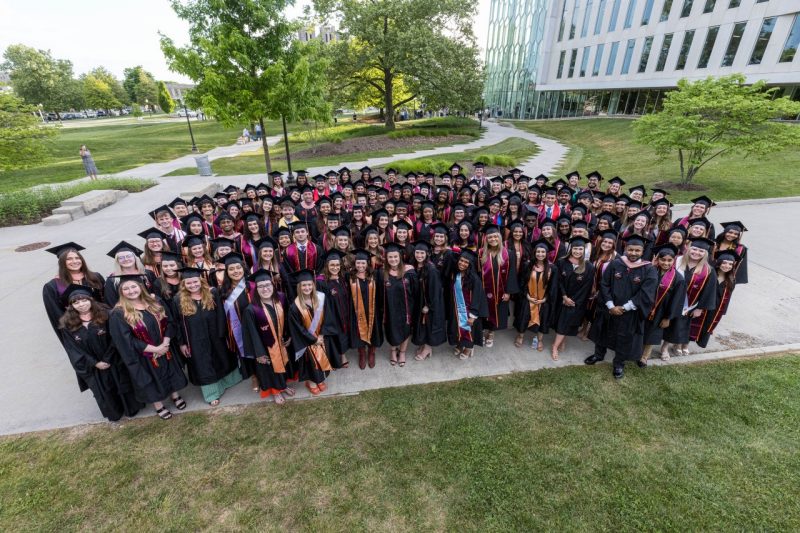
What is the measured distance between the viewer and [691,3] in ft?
84.6

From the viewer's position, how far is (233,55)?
10.8m

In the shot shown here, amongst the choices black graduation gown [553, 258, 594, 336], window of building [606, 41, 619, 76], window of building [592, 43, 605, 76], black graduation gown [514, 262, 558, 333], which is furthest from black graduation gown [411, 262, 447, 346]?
window of building [592, 43, 605, 76]

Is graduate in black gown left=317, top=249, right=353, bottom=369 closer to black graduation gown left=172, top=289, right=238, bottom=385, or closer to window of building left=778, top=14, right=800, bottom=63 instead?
black graduation gown left=172, top=289, right=238, bottom=385

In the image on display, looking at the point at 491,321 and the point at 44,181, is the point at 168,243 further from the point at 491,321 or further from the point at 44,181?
the point at 44,181

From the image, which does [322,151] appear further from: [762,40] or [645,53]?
[762,40]

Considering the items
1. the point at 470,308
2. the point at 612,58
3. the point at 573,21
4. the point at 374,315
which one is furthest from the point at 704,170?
the point at 573,21

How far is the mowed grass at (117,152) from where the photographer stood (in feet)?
62.3

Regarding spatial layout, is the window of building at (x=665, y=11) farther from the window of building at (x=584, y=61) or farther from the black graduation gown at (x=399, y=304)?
the black graduation gown at (x=399, y=304)

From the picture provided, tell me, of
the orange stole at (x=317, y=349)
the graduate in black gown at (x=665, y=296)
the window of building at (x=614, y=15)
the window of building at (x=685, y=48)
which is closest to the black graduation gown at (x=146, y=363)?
the orange stole at (x=317, y=349)

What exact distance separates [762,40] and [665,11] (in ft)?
27.0

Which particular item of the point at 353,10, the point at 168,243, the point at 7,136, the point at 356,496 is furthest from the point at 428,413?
the point at 353,10

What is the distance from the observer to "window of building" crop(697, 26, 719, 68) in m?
24.5

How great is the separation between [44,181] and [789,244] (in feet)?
94.3

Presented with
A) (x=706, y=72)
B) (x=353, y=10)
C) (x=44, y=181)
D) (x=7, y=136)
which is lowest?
(x=44, y=181)
